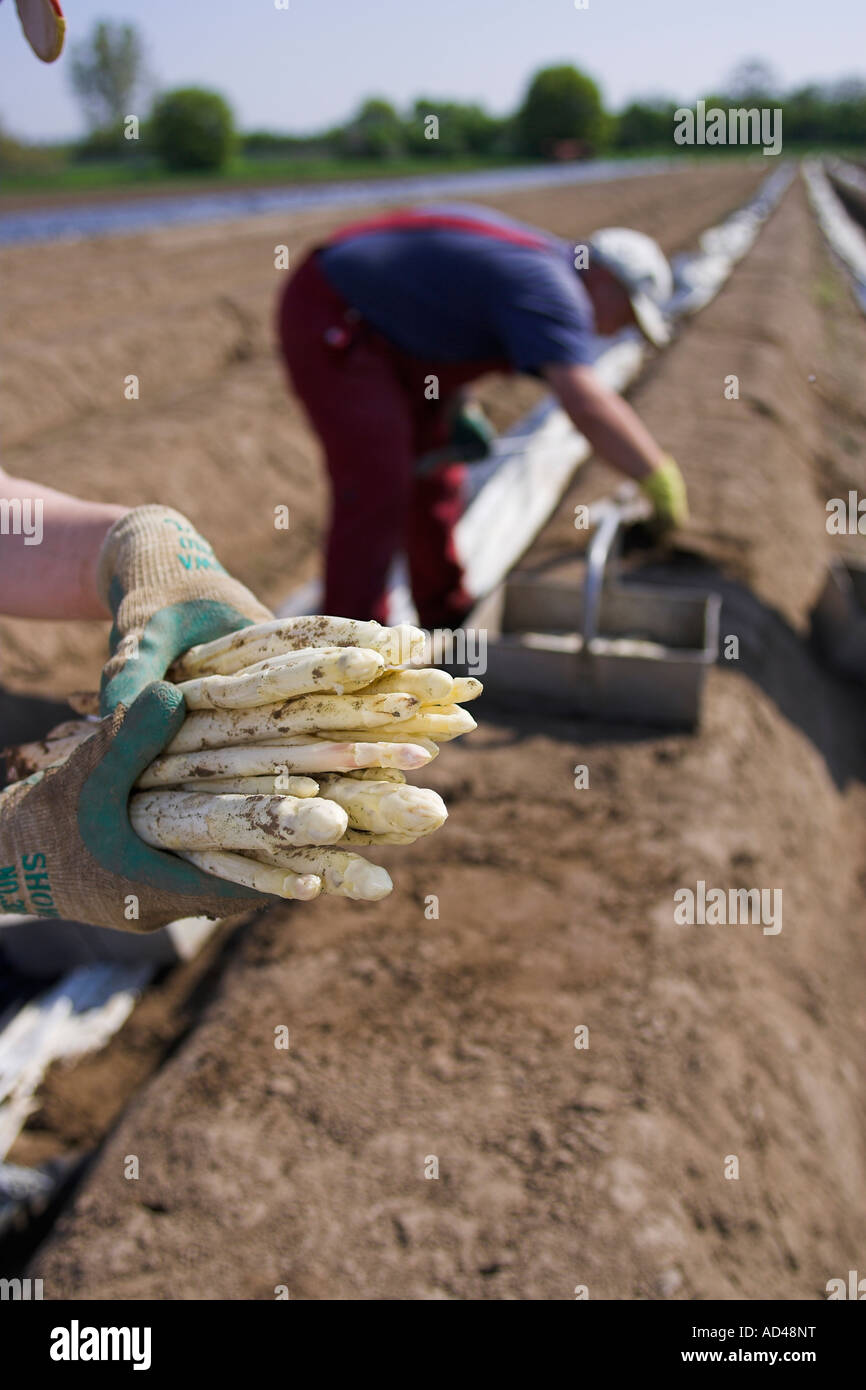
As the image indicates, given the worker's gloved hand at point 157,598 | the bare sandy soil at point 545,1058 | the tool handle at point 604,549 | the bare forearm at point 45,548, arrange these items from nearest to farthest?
the worker's gloved hand at point 157,598 < the bare forearm at point 45,548 < the bare sandy soil at point 545,1058 < the tool handle at point 604,549

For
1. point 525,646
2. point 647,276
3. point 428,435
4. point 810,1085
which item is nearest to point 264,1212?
point 810,1085

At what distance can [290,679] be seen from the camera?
1051 mm

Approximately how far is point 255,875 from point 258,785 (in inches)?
3.9

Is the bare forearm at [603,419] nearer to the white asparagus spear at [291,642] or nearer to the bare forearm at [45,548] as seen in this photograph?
the bare forearm at [45,548]

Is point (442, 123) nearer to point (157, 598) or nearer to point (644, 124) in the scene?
point (644, 124)

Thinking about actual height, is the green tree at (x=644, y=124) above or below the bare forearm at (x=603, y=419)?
above

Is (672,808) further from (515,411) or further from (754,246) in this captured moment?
(754,246)

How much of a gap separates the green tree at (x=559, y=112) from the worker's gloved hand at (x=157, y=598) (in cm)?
6748

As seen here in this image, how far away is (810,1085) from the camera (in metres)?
2.40

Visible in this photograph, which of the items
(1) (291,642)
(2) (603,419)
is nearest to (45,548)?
(1) (291,642)

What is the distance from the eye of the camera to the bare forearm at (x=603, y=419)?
2.93 m

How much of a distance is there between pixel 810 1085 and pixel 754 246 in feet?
54.7

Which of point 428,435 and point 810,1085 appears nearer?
point 810,1085

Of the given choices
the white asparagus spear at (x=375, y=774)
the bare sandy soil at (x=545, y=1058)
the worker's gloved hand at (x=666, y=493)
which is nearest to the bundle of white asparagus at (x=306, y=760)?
the white asparagus spear at (x=375, y=774)
